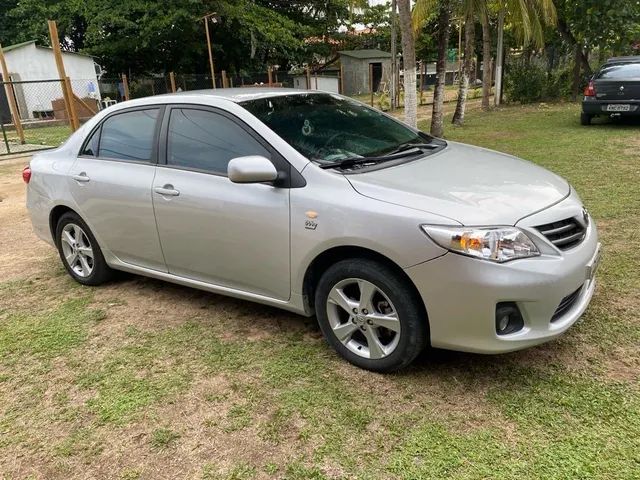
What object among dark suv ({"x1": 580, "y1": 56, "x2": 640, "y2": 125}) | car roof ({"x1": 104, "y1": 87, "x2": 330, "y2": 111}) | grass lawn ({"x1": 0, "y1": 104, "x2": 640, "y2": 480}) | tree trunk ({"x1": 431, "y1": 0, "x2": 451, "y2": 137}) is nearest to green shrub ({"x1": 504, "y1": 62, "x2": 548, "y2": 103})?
dark suv ({"x1": 580, "y1": 56, "x2": 640, "y2": 125})

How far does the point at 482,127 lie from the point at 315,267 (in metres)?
11.7

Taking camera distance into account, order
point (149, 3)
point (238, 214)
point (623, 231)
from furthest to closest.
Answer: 1. point (149, 3)
2. point (623, 231)
3. point (238, 214)

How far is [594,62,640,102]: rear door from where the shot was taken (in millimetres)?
11086

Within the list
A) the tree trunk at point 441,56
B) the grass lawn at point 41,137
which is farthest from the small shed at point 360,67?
the tree trunk at point 441,56

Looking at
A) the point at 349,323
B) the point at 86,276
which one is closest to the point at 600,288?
the point at 349,323

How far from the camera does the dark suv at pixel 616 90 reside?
11117 mm

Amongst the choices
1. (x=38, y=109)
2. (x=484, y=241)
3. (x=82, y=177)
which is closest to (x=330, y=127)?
(x=484, y=241)

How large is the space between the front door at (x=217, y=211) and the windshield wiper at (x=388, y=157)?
0.39m

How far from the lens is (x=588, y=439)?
247 cm

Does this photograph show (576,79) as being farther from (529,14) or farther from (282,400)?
(282,400)

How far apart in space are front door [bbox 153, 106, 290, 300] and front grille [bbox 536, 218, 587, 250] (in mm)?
1431

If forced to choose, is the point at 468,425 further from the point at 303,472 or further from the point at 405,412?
the point at 303,472

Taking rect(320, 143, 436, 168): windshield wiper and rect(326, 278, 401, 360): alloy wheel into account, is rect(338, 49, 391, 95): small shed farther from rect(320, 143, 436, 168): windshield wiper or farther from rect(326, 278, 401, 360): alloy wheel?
rect(326, 278, 401, 360): alloy wheel

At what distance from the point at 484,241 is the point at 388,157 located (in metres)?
1.09
